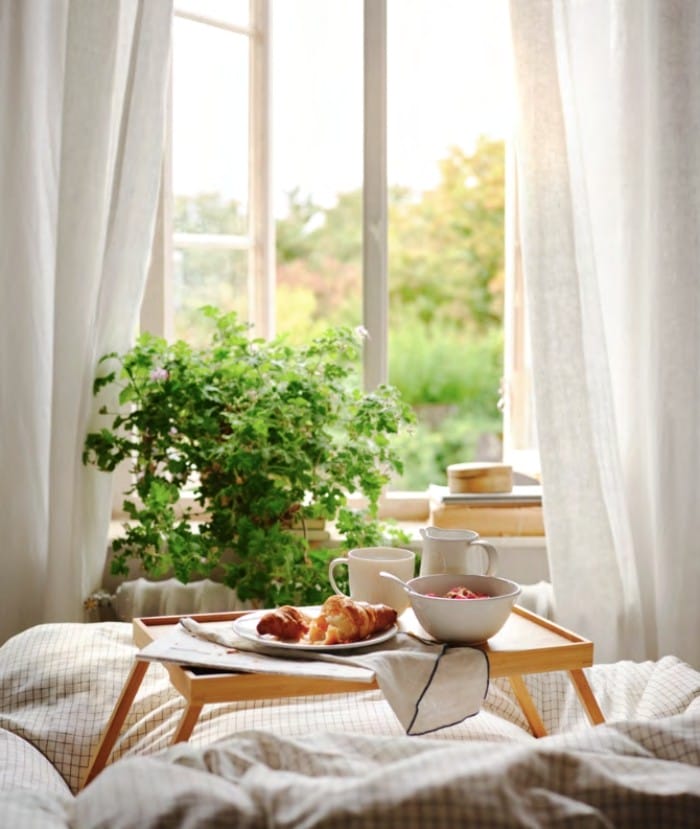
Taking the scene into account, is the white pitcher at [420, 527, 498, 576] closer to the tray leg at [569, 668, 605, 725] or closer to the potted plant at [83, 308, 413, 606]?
the tray leg at [569, 668, 605, 725]

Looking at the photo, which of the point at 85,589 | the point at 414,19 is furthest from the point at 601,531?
the point at 414,19

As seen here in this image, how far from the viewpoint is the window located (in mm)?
2930

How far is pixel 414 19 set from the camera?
7207mm

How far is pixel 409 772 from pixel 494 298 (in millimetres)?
7697

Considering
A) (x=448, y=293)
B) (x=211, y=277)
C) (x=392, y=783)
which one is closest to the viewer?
(x=392, y=783)

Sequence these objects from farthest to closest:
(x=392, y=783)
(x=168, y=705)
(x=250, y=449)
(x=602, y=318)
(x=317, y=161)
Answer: (x=317, y=161)
(x=602, y=318)
(x=250, y=449)
(x=168, y=705)
(x=392, y=783)

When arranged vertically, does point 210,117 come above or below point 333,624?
above

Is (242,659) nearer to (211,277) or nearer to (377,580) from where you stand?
(377,580)

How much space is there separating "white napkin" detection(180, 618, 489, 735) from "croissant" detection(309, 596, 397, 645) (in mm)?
29

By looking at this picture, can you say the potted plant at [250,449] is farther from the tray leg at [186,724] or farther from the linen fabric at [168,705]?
the tray leg at [186,724]

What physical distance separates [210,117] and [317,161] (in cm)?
435

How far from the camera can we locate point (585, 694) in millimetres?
1624

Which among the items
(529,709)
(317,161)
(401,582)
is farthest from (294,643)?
(317,161)

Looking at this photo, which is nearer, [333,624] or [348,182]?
[333,624]
